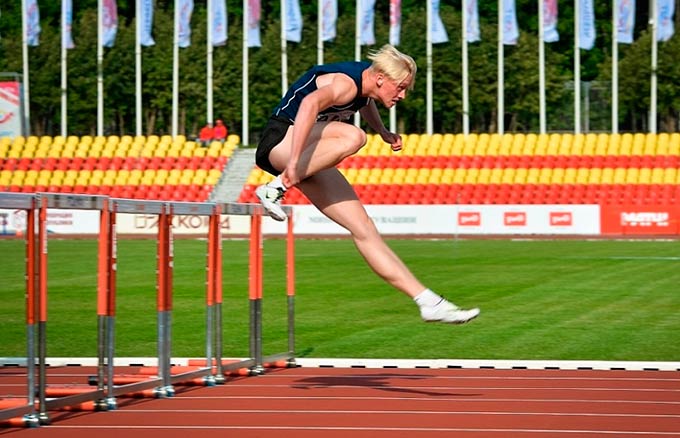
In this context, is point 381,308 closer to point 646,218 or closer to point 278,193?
point 278,193

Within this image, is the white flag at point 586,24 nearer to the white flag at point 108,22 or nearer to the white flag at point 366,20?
the white flag at point 366,20

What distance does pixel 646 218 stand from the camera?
40812 mm

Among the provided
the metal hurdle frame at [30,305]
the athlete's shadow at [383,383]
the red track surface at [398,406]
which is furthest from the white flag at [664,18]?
the metal hurdle frame at [30,305]

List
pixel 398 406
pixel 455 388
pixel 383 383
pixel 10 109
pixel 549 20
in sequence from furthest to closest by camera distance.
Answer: pixel 10 109
pixel 549 20
pixel 383 383
pixel 455 388
pixel 398 406

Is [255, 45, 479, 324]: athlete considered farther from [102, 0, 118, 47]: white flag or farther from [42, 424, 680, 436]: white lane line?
[102, 0, 118, 47]: white flag

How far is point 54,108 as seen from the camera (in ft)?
216

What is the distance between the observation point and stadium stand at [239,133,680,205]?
4284 centimetres

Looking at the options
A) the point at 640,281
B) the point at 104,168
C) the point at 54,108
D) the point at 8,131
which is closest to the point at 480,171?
the point at 104,168

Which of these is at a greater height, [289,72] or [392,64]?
[289,72]

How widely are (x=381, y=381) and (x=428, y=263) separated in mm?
16688

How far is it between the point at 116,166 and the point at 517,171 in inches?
552

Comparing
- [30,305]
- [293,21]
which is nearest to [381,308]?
[30,305]

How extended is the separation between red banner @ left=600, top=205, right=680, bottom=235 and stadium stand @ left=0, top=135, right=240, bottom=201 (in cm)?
1322

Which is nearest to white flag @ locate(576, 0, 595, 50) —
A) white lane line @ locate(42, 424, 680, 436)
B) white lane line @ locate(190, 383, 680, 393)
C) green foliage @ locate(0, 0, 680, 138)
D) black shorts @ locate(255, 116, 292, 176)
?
green foliage @ locate(0, 0, 680, 138)
